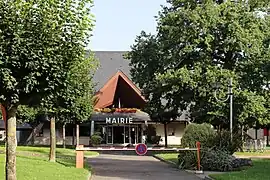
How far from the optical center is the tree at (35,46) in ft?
36.8

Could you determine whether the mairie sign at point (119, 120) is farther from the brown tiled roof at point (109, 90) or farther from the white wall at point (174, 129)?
the white wall at point (174, 129)

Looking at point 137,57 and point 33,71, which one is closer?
point 33,71

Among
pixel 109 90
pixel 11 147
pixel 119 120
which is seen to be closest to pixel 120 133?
pixel 119 120

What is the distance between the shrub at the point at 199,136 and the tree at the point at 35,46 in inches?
571

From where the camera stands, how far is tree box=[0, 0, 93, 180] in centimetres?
1120

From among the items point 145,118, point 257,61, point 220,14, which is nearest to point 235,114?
point 257,61

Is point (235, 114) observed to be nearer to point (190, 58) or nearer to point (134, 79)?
point (190, 58)

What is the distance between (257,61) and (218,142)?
1527cm

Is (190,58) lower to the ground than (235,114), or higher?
higher

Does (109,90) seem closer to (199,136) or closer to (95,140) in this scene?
(95,140)

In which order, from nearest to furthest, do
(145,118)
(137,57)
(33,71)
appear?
1. (33,71)
2. (137,57)
3. (145,118)

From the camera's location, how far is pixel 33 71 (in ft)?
37.4

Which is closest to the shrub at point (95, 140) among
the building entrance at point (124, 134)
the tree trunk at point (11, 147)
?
the building entrance at point (124, 134)

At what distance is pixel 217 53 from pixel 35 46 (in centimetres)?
3107
